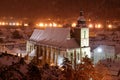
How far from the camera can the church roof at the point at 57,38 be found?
48375 mm

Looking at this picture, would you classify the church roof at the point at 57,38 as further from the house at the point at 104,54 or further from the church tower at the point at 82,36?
the house at the point at 104,54

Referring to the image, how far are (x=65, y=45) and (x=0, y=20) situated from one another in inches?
3750

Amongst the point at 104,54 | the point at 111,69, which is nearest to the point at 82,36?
the point at 111,69

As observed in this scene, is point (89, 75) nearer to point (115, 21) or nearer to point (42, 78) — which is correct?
point (42, 78)

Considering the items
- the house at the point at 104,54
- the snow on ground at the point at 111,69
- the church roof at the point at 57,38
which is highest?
the church roof at the point at 57,38

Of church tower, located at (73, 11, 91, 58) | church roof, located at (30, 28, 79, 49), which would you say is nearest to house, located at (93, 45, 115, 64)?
church tower, located at (73, 11, 91, 58)

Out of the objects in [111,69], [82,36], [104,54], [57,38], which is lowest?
[111,69]

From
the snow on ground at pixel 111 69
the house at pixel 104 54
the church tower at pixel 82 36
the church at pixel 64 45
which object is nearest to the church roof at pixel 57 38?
the church at pixel 64 45

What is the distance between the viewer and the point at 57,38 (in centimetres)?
5034

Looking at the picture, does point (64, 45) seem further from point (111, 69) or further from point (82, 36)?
point (111, 69)

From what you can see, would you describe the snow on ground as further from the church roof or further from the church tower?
the church roof

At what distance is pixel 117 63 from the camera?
51219mm

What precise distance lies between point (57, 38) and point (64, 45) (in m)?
3.23

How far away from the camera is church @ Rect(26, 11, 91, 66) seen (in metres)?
47.8
